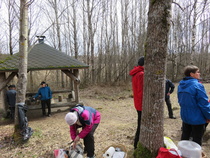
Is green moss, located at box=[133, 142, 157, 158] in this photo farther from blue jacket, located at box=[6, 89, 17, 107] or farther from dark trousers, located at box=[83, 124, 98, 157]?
blue jacket, located at box=[6, 89, 17, 107]

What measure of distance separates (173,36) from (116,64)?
8.46m

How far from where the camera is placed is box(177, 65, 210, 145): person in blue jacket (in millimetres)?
2400

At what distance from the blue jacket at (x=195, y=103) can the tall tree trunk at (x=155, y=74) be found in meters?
0.57

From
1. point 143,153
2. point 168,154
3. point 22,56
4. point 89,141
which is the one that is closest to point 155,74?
point 168,154

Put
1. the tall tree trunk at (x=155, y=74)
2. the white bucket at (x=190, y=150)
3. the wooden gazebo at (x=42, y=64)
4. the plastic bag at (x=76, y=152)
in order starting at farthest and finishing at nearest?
the wooden gazebo at (x=42, y=64) < the plastic bag at (x=76, y=152) < the white bucket at (x=190, y=150) < the tall tree trunk at (x=155, y=74)

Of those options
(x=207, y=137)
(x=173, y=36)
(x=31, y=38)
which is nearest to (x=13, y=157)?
(x=207, y=137)

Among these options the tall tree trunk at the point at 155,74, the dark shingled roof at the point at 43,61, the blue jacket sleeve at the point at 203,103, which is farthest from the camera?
the dark shingled roof at the point at 43,61

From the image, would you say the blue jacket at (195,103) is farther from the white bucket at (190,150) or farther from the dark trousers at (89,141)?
the dark trousers at (89,141)

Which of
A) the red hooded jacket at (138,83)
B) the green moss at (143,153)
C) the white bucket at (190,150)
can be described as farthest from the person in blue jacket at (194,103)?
the green moss at (143,153)

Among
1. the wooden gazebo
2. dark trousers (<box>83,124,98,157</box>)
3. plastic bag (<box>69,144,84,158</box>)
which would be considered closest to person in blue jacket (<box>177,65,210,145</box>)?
dark trousers (<box>83,124,98,157</box>)

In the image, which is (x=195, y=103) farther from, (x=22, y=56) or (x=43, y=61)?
(x=43, y=61)

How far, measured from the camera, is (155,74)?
2182 millimetres

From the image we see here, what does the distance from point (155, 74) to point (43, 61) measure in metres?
6.43

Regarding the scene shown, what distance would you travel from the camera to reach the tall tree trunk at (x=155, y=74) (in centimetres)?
209
